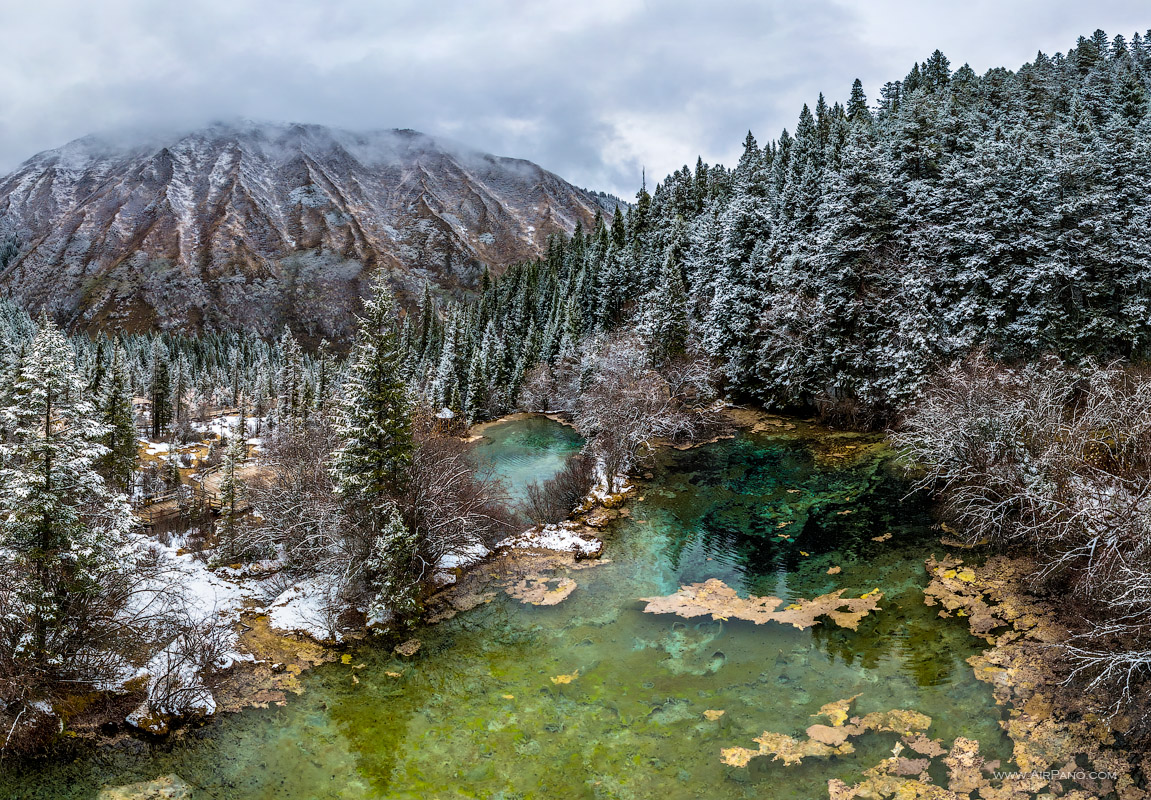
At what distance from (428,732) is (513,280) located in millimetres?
105382

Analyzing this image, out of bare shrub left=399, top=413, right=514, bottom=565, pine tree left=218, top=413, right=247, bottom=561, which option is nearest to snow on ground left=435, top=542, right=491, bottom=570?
bare shrub left=399, top=413, right=514, bottom=565

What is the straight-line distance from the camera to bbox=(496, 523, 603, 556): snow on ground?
87.4 ft

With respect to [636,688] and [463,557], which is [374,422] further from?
[636,688]

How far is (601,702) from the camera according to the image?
15.8 metres

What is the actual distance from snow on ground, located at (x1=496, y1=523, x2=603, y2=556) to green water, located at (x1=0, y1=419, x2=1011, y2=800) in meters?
1.66

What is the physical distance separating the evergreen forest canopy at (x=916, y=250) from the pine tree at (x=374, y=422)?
32958mm

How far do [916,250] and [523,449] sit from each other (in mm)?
36222

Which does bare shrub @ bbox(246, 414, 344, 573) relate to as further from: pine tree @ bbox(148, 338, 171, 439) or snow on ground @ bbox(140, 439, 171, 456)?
pine tree @ bbox(148, 338, 171, 439)

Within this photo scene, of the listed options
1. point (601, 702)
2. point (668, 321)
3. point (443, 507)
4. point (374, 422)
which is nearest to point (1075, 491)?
point (601, 702)

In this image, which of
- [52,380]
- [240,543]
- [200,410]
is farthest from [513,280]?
[52,380]

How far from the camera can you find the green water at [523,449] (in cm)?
4247

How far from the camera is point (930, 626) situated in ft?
59.9

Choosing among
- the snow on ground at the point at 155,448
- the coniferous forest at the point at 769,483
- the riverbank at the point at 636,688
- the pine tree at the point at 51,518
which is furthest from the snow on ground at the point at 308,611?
the snow on ground at the point at 155,448

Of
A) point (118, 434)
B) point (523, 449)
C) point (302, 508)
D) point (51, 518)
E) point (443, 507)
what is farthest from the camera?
point (523, 449)
